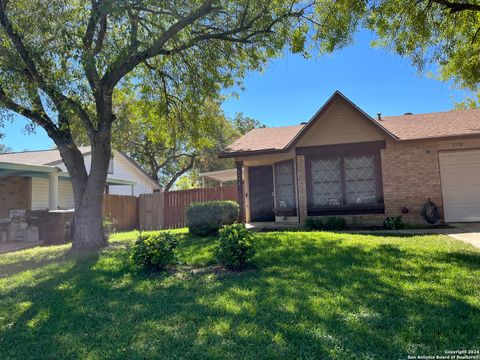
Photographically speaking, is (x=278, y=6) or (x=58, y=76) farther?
(x=278, y=6)

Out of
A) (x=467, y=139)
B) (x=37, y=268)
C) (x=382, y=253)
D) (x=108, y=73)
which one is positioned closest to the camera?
(x=382, y=253)

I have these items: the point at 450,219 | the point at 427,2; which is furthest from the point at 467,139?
the point at 427,2

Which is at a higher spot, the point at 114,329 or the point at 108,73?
the point at 108,73

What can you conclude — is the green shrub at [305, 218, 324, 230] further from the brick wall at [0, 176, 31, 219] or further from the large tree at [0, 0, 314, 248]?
the brick wall at [0, 176, 31, 219]

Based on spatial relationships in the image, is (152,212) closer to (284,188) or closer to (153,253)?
(284,188)

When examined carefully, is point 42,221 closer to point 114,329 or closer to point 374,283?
point 114,329

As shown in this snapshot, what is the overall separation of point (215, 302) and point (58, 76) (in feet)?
21.7

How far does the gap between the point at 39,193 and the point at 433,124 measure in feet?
56.8

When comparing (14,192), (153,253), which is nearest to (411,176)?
(153,253)

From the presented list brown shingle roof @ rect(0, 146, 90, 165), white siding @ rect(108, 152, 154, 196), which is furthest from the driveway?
white siding @ rect(108, 152, 154, 196)

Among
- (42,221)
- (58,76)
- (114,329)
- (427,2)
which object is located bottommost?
(114,329)

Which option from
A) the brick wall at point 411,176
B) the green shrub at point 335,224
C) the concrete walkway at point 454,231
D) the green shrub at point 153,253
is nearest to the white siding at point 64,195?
the concrete walkway at point 454,231

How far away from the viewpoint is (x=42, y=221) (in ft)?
45.4

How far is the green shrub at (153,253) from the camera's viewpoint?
6.68 meters
